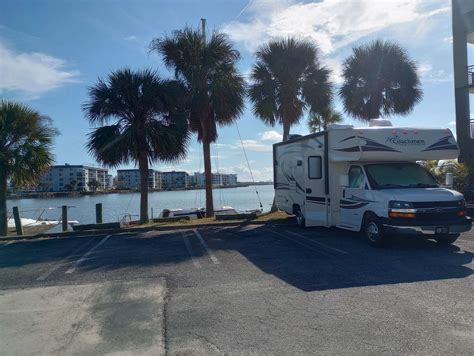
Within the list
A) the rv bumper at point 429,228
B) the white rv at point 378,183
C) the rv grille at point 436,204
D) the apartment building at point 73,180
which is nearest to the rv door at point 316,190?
the white rv at point 378,183

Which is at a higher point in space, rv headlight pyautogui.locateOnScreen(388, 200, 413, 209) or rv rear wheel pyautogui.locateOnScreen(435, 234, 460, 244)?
rv headlight pyautogui.locateOnScreen(388, 200, 413, 209)

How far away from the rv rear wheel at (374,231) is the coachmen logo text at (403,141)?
207 cm

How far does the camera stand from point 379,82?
22125mm

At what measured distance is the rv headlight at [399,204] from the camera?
30.2 ft

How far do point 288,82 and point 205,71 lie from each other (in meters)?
4.04

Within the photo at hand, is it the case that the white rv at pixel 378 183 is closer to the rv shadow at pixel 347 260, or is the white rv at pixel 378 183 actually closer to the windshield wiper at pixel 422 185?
the windshield wiper at pixel 422 185

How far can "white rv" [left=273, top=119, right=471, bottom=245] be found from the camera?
30.4 feet

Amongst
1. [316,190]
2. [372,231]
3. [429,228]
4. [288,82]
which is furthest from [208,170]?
[429,228]

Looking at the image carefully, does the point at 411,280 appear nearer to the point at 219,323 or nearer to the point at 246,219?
the point at 219,323

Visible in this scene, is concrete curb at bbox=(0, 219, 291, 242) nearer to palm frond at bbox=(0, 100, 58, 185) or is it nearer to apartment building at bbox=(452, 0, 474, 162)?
palm frond at bbox=(0, 100, 58, 185)

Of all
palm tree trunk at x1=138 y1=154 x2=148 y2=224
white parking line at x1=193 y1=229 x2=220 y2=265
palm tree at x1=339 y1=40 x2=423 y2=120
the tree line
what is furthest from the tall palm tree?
white parking line at x1=193 y1=229 x2=220 y2=265

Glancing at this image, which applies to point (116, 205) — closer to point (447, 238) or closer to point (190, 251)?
point (190, 251)

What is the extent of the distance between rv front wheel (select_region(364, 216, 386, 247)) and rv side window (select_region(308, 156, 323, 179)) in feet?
7.85

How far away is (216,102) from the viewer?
58.4ft
